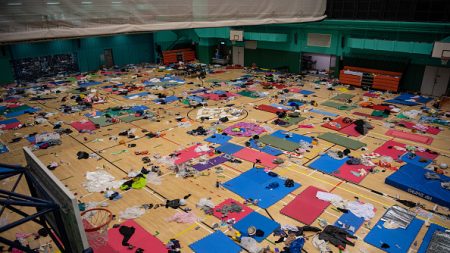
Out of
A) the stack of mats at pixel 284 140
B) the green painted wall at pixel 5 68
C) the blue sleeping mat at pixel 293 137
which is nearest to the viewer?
the stack of mats at pixel 284 140

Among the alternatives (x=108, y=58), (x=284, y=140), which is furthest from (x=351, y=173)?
(x=108, y=58)

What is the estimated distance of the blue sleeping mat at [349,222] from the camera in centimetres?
859

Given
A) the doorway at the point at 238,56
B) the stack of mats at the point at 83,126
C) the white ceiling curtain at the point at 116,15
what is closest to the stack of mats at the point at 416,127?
the white ceiling curtain at the point at 116,15

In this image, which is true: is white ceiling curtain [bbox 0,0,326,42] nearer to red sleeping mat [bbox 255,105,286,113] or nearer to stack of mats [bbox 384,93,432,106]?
red sleeping mat [bbox 255,105,286,113]

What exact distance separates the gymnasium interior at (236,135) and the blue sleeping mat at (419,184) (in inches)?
2.6

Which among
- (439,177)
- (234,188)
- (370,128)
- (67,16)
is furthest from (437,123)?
(67,16)

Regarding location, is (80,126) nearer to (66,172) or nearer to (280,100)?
(66,172)

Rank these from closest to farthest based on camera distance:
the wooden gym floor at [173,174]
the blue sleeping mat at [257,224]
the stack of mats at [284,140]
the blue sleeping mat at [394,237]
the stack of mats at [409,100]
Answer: the blue sleeping mat at [394,237]
the blue sleeping mat at [257,224]
the wooden gym floor at [173,174]
the stack of mats at [284,140]
the stack of mats at [409,100]

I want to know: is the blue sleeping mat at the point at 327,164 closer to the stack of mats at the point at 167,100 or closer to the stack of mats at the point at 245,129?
the stack of mats at the point at 245,129

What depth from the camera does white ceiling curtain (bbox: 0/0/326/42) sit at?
15.1ft

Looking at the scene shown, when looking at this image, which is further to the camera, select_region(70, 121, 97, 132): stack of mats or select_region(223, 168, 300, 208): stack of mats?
select_region(70, 121, 97, 132): stack of mats

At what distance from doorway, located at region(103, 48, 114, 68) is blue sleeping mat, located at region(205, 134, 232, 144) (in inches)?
854

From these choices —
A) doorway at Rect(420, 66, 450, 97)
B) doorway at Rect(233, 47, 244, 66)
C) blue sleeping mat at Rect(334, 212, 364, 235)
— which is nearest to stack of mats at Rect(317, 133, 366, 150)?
blue sleeping mat at Rect(334, 212, 364, 235)

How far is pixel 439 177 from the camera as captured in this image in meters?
10.7
